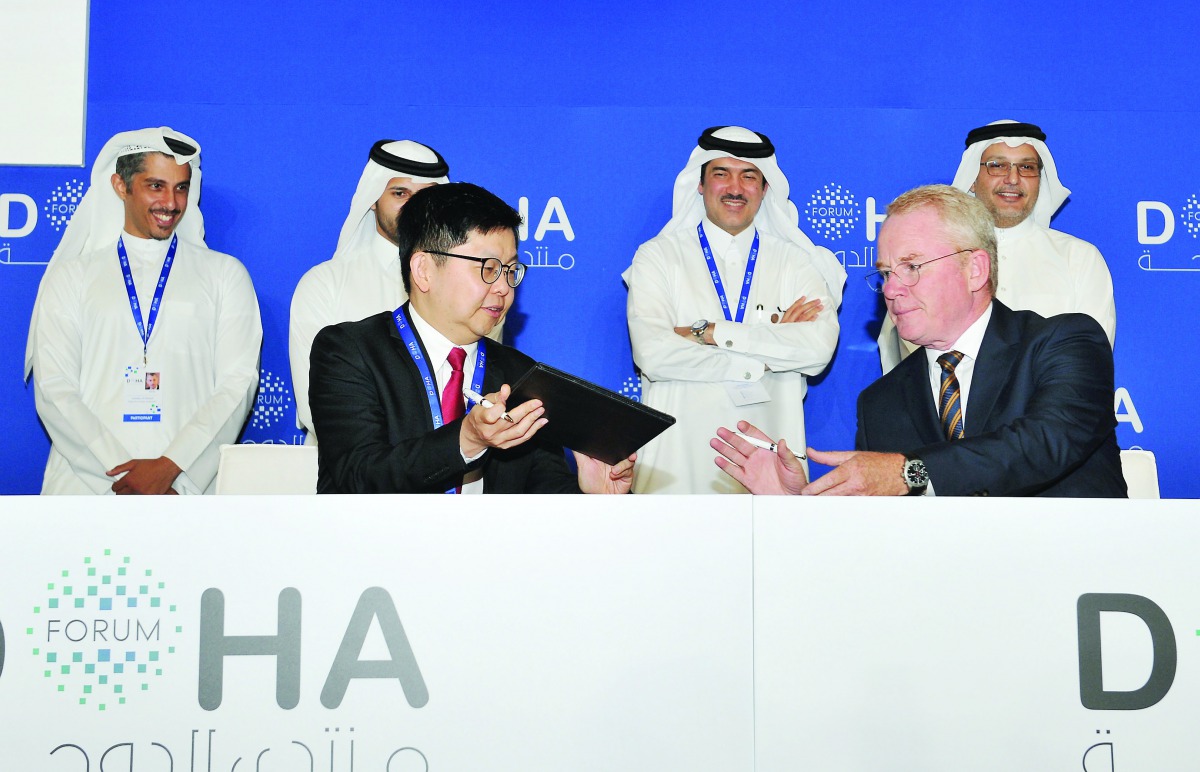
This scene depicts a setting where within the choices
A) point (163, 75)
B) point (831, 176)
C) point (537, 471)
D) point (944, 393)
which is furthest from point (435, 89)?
point (944, 393)

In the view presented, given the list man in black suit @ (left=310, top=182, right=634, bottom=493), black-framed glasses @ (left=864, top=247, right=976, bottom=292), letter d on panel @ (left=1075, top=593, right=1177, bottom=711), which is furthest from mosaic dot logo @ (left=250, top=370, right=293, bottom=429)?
letter d on panel @ (left=1075, top=593, right=1177, bottom=711)

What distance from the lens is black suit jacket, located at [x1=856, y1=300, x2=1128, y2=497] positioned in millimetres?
2725

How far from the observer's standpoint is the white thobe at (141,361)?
483 centimetres

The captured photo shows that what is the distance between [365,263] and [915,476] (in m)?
3.07

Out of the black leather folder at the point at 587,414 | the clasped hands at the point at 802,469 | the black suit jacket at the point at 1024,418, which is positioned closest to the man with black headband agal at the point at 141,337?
the black leather folder at the point at 587,414

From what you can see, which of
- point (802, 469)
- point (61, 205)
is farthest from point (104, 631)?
point (61, 205)

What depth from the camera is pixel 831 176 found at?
570cm

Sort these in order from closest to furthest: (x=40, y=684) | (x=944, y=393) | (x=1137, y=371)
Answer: (x=40, y=684) → (x=944, y=393) → (x=1137, y=371)

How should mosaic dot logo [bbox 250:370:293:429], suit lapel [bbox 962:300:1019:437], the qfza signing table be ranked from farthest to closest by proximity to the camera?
1. mosaic dot logo [bbox 250:370:293:429]
2. suit lapel [bbox 962:300:1019:437]
3. the qfza signing table

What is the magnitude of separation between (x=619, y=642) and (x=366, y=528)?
48cm

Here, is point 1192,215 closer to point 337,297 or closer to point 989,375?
point 989,375

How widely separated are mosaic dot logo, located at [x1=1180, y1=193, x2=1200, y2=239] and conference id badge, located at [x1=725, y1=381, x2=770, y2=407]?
234cm

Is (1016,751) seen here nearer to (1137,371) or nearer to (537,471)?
(537,471)

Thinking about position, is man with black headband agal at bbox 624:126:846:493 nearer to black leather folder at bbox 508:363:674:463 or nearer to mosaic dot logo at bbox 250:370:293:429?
mosaic dot logo at bbox 250:370:293:429
